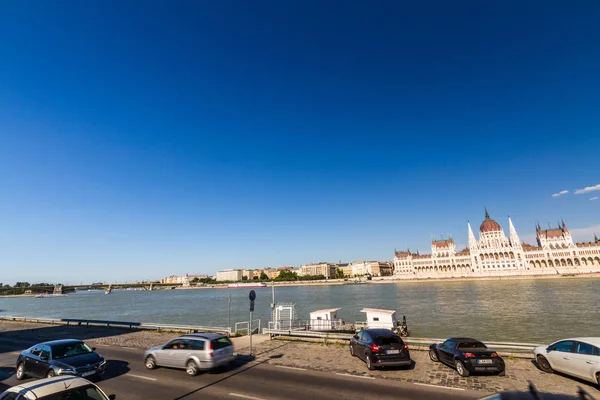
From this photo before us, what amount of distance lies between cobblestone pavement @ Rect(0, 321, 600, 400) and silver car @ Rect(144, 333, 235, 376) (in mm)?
2876

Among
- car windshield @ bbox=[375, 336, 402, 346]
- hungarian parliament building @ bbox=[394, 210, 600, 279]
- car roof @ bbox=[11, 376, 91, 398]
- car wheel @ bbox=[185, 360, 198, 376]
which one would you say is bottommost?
car wheel @ bbox=[185, 360, 198, 376]

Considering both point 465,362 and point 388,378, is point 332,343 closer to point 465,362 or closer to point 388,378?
point 388,378

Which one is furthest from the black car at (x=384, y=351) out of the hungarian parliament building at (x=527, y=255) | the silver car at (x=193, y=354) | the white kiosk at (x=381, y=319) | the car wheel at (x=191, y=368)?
the hungarian parliament building at (x=527, y=255)

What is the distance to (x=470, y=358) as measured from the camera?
11.6m

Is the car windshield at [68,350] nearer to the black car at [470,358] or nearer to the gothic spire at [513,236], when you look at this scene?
the black car at [470,358]

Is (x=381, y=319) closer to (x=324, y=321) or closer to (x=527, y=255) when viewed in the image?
(x=324, y=321)

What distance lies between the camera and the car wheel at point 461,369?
11.5m

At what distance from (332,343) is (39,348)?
14108 millimetres

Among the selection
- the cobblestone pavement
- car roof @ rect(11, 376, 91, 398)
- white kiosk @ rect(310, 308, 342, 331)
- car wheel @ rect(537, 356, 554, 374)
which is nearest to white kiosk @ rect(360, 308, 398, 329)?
white kiosk @ rect(310, 308, 342, 331)

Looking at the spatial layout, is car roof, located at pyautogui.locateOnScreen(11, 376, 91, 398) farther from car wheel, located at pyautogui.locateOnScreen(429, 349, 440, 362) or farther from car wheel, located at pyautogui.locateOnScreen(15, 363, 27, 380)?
car wheel, located at pyautogui.locateOnScreen(429, 349, 440, 362)

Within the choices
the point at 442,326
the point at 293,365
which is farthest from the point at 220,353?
the point at 442,326

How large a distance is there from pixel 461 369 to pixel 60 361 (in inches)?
601

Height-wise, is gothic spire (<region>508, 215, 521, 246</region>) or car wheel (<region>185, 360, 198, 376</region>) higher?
gothic spire (<region>508, 215, 521, 246</region>)

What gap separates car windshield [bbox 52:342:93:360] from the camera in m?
12.0
